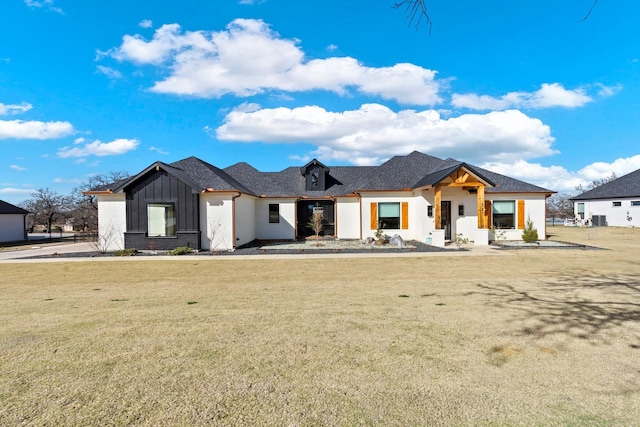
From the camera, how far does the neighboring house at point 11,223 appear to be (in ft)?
85.3

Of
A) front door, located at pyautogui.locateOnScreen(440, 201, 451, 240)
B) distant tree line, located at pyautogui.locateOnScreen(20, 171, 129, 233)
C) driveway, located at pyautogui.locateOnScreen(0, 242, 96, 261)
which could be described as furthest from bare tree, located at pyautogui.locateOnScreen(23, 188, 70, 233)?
front door, located at pyautogui.locateOnScreen(440, 201, 451, 240)

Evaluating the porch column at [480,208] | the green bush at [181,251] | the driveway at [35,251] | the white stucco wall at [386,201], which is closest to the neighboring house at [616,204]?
the porch column at [480,208]

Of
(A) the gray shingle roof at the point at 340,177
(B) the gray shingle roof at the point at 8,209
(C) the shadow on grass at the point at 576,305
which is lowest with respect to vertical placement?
(C) the shadow on grass at the point at 576,305

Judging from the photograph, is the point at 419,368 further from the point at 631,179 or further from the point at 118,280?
the point at 631,179

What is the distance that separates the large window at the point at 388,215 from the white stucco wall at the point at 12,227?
28.8 metres

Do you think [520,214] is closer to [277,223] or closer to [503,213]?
[503,213]

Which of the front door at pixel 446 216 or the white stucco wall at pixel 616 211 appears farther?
the white stucco wall at pixel 616 211

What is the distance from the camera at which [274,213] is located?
22.5 m

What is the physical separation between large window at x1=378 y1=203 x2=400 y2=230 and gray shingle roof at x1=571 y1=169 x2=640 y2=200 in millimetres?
29226

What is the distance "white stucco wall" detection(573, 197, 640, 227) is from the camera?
3287 cm

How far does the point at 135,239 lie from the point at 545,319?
16.9 meters

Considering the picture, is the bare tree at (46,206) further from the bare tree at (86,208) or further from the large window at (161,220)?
the large window at (161,220)

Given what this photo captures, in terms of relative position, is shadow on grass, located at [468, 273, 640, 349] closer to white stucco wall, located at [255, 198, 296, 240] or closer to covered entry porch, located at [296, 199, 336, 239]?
covered entry porch, located at [296, 199, 336, 239]

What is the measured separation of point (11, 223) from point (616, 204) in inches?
2218
